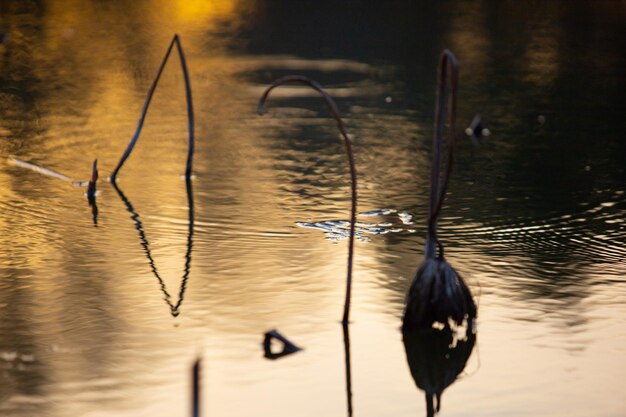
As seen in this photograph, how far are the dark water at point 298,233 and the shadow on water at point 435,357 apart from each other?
19 millimetres

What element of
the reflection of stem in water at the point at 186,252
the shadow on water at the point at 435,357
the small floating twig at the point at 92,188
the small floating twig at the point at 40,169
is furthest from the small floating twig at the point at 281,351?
the small floating twig at the point at 40,169

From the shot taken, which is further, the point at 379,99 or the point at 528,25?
the point at 528,25

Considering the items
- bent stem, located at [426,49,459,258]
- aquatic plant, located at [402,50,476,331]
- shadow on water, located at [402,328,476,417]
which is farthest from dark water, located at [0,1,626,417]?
bent stem, located at [426,49,459,258]

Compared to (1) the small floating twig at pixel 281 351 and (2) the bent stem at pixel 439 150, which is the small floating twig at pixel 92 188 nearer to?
(1) the small floating twig at pixel 281 351

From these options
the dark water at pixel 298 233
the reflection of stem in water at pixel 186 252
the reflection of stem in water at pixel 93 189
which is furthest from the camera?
the reflection of stem in water at pixel 93 189

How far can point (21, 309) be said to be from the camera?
16.3 feet

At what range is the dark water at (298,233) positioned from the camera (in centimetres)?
428

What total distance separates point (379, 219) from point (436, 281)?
1.96 meters

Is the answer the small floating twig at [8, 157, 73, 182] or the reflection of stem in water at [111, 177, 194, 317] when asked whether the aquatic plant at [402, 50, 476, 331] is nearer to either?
the reflection of stem in water at [111, 177, 194, 317]

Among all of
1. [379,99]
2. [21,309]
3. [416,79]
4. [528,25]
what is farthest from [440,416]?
[528,25]

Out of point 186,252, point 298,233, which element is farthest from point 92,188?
point 298,233

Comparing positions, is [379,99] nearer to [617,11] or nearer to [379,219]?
[379,219]

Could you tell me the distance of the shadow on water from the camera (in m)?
4.35

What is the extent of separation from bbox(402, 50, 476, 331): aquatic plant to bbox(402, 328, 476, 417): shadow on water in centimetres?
5
